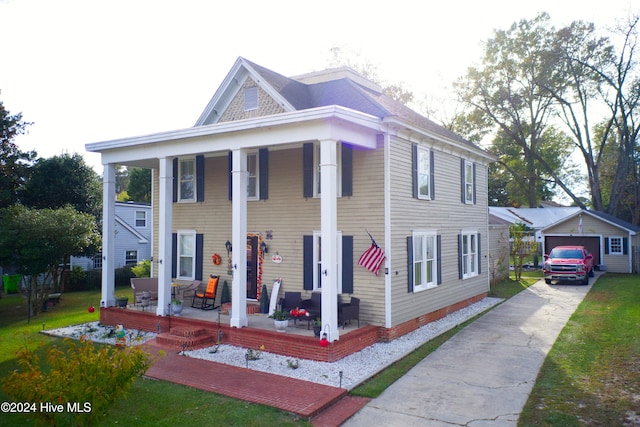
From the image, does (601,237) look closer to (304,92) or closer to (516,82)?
(516,82)

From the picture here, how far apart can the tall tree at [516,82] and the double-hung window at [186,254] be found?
95.8 feet

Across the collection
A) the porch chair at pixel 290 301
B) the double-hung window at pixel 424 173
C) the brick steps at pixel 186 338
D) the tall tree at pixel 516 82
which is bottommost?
the brick steps at pixel 186 338

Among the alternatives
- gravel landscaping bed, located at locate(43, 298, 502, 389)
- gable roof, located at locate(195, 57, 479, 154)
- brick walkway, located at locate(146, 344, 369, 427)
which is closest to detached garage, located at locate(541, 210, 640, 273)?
gable roof, located at locate(195, 57, 479, 154)

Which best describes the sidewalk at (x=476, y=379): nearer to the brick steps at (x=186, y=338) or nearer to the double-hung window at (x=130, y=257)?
the brick steps at (x=186, y=338)

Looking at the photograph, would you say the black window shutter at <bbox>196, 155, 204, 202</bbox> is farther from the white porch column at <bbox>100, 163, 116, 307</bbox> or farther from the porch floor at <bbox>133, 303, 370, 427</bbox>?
the porch floor at <bbox>133, 303, 370, 427</bbox>

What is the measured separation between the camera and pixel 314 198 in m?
12.7

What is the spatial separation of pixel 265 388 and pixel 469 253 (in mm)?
11126

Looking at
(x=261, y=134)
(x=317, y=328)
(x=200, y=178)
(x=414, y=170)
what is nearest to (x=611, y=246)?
(x=414, y=170)

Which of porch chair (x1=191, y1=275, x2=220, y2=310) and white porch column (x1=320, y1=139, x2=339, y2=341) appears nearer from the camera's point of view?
white porch column (x1=320, y1=139, x2=339, y2=341)

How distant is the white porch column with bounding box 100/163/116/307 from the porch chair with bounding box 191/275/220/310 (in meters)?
2.58

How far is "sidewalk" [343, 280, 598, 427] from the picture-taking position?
7.01 meters

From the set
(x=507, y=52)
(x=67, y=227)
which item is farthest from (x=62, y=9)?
(x=507, y=52)

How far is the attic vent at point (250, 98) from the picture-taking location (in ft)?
47.1

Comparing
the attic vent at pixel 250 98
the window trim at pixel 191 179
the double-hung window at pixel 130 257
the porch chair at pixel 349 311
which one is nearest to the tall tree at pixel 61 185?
the double-hung window at pixel 130 257
